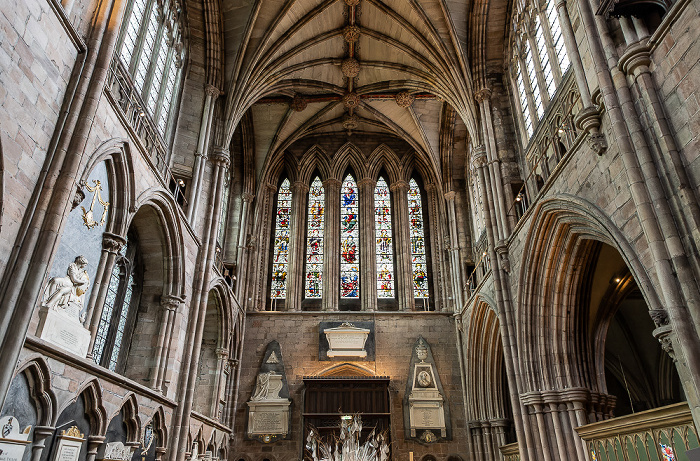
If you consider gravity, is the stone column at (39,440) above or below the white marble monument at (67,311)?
below

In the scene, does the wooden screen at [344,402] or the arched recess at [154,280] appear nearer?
the arched recess at [154,280]

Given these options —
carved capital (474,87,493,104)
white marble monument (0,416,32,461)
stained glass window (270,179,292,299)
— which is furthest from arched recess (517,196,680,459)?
stained glass window (270,179,292,299)

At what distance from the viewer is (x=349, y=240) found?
1939 centimetres

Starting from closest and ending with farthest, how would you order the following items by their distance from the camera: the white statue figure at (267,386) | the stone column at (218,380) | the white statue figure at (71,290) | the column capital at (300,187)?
the white statue figure at (71,290) → the stone column at (218,380) → the white statue figure at (267,386) → the column capital at (300,187)

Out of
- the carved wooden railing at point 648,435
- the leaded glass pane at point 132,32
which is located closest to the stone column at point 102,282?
the leaded glass pane at point 132,32

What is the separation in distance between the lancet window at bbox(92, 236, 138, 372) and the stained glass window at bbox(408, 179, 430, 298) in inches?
404

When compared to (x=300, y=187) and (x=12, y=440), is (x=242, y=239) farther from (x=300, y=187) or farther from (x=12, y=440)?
(x=12, y=440)

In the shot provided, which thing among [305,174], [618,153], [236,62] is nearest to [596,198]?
[618,153]

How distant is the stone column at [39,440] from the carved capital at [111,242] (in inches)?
110

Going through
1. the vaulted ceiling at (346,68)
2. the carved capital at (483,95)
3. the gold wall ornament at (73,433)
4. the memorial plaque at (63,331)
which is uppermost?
the vaulted ceiling at (346,68)

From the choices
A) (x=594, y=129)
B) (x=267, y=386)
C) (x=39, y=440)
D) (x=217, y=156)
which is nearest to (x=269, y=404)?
(x=267, y=386)

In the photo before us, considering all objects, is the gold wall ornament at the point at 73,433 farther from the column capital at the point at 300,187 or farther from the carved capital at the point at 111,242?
the column capital at the point at 300,187

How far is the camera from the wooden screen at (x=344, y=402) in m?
15.4

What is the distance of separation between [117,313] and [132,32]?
5.42 metres
